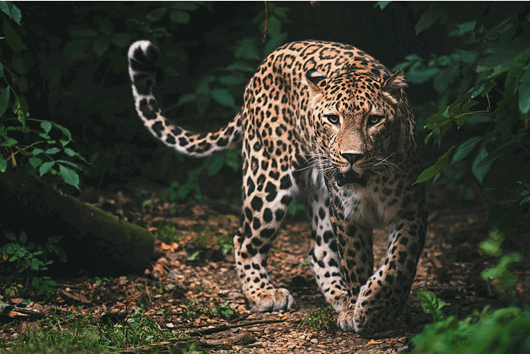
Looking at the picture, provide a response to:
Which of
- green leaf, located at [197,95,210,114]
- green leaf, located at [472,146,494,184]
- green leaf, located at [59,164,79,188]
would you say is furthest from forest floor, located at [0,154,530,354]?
green leaf, located at [197,95,210,114]

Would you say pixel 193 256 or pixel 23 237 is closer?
pixel 23 237

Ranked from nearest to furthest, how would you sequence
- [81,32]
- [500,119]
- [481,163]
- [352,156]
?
[481,163]
[500,119]
[352,156]
[81,32]

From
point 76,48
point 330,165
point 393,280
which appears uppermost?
point 76,48

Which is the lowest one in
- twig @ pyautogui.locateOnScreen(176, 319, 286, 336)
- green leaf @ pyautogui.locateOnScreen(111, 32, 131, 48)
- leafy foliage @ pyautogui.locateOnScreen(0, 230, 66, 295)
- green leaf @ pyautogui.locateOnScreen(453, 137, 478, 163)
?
twig @ pyautogui.locateOnScreen(176, 319, 286, 336)

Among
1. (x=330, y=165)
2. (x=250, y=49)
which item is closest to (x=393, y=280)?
(x=330, y=165)

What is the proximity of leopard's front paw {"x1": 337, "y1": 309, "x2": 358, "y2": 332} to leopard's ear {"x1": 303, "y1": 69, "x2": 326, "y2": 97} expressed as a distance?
175 centimetres

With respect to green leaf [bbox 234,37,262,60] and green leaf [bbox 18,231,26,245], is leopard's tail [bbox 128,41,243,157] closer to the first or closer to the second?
green leaf [bbox 234,37,262,60]

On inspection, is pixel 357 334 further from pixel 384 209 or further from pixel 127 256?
pixel 127 256

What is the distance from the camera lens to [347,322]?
4215 mm

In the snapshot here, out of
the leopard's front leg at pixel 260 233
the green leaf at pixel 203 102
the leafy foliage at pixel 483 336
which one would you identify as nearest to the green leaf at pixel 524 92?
the leafy foliage at pixel 483 336

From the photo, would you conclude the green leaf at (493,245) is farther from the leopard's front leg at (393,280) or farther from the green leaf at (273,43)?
the green leaf at (273,43)

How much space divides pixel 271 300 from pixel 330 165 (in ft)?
4.61

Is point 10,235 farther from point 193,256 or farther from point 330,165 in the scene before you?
point 330,165

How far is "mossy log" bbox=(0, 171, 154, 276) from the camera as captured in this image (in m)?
4.45
